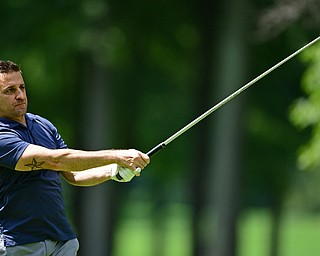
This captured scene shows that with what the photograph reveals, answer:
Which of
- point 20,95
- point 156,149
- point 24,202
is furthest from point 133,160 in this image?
point 20,95

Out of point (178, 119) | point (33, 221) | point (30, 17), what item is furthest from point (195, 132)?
point (33, 221)

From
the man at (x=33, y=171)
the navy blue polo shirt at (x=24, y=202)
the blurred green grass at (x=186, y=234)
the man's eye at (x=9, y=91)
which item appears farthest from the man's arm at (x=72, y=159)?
the blurred green grass at (x=186, y=234)

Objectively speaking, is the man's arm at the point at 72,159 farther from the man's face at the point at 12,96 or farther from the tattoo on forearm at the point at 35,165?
the man's face at the point at 12,96

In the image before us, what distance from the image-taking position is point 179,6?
Result: 24969 millimetres

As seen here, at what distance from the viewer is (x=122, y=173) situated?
8211mm

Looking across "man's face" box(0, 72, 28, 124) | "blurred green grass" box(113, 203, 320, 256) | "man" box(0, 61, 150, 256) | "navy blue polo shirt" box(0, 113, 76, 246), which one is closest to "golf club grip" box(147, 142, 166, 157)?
"man" box(0, 61, 150, 256)

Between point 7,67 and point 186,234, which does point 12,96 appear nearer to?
point 7,67

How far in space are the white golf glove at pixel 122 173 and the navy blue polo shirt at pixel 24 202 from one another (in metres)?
0.44

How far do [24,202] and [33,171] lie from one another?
215 mm

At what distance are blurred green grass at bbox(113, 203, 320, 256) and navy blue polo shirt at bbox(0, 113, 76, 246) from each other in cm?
2544

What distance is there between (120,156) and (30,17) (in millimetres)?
14503

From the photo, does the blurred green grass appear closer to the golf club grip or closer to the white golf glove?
the golf club grip

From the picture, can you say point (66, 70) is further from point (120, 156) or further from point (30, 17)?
point (120, 156)

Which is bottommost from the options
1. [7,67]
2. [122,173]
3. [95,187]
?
[122,173]
